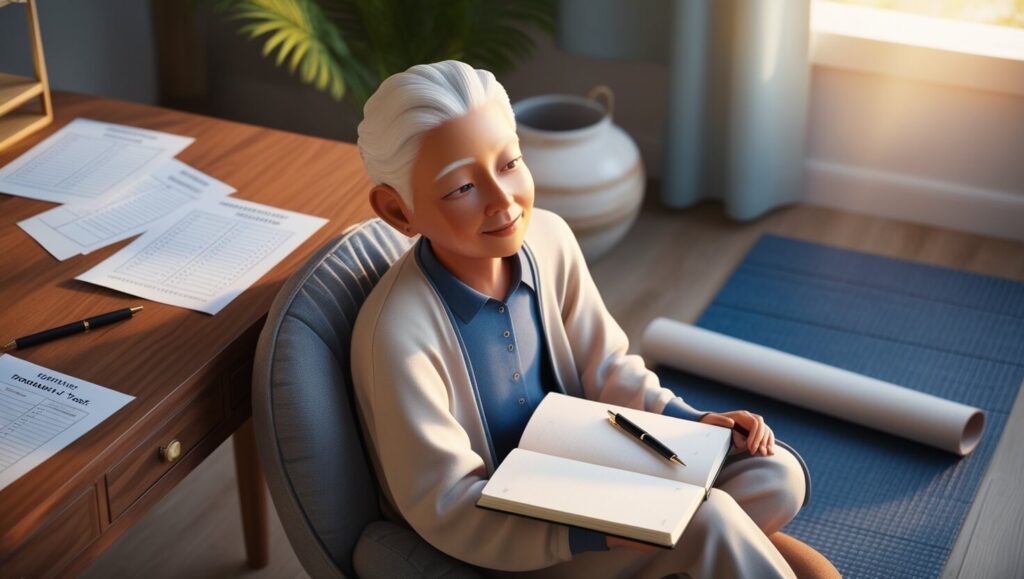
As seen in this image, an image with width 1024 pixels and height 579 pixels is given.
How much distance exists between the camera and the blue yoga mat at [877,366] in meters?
2.14

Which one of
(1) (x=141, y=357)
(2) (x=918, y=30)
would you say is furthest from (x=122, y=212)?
(2) (x=918, y=30)

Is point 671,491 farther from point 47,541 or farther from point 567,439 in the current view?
point 47,541

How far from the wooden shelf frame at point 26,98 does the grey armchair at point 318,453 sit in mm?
739

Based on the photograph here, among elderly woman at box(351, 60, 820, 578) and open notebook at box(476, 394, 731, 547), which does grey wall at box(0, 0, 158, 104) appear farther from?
open notebook at box(476, 394, 731, 547)

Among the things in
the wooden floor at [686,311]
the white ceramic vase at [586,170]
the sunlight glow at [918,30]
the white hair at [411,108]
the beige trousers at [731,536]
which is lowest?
the wooden floor at [686,311]

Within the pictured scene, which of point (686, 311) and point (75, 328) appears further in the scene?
point (686, 311)

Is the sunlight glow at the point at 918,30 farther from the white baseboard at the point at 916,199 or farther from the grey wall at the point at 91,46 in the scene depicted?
the grey wall at the point at 91,46

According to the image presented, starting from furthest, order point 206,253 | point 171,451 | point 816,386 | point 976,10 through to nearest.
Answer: point 976,10 < point 816,386 < point 206,253 < point 171,451

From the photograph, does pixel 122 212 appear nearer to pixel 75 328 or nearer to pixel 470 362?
pixel 75 328

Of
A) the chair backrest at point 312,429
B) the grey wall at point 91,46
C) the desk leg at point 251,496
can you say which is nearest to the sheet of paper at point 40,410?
the chair backrest at point 312,429

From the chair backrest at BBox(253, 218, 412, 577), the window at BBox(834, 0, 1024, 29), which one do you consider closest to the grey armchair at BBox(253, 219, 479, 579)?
the chair backrest at BBox(253, 218, 412, 577)

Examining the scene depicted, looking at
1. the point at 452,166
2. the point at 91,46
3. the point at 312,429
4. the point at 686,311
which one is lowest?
the point at 686,311

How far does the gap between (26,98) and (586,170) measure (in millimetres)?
1271

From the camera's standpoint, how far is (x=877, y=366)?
257cm
